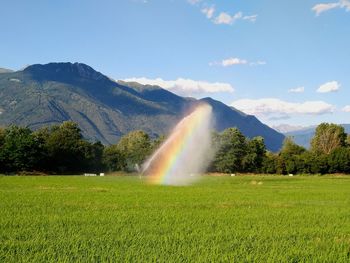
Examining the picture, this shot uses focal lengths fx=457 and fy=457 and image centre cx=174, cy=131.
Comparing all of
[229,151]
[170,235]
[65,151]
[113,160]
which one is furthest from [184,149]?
[113,160]

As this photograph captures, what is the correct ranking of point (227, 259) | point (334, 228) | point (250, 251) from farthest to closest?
point (334, 228) → point (250, 251) → point (227, 259)

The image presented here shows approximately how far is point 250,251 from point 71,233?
263 inches

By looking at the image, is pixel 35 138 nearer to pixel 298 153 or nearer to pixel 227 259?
pixel 298 153

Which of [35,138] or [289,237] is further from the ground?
[35,138]

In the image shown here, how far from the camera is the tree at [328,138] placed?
513ft

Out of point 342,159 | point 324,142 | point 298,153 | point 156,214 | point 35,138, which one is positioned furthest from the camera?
point 324,142

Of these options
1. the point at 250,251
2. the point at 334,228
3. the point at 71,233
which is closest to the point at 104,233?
the point at 71,233

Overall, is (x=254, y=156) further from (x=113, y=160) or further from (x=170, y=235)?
(x=170, y=235)

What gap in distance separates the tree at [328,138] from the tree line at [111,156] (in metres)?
15.7

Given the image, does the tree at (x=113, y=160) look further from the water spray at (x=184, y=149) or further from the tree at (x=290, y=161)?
the water spray at (x=184, y=149)

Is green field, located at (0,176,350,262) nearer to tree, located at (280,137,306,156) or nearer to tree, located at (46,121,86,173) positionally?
tree, located at (46,121,86,173)

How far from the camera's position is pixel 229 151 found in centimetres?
13000

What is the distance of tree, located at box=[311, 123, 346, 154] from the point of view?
513 feet

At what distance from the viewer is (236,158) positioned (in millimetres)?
130750
